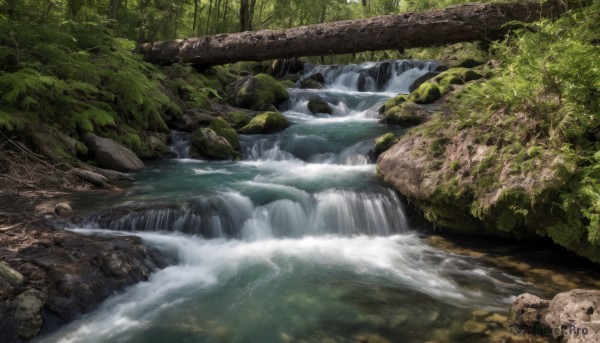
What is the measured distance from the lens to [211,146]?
1057cm

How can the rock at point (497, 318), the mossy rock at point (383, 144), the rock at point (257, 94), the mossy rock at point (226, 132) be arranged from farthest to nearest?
the rock at point (257, 94), the mossy rock at point (226, 132), the mossy rock at point (383, 144), the rock at point (497, 318)

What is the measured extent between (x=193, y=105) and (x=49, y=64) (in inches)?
221

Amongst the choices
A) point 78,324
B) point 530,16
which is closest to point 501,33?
point 530,16

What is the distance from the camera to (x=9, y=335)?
346 cm

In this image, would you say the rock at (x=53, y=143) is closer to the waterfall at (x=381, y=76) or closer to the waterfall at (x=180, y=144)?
the waterfall at (x=180, y=144)

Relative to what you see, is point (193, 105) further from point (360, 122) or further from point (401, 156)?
point (401, 156)

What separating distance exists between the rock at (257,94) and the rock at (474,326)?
460 inches

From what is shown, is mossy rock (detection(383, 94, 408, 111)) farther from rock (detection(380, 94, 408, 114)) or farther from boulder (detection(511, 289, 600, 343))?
boulder (detection(511, 289, 600, 343))

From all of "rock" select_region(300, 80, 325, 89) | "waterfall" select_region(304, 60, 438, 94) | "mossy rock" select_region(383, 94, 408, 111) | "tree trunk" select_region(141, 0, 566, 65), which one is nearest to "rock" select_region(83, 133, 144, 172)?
"tree trunk" select_region(141, 0, 566, 65)

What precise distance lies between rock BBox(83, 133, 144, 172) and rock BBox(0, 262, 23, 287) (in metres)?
4.83

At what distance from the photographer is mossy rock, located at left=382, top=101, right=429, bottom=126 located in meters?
11.4

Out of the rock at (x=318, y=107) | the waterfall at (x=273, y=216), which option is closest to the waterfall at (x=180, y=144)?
the waterfall at (x=273, y=216)

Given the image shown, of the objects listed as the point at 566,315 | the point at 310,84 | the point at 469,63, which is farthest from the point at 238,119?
the point at 566,315

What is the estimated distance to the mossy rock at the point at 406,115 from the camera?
37.2ft
